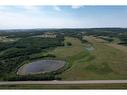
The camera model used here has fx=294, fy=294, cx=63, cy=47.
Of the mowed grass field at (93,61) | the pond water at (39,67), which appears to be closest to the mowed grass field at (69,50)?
the mowed grass field at (93,61)

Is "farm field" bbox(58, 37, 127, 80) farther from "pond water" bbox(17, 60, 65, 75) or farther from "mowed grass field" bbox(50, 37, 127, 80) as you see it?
"pond water" bbox(17, 60, 65, 75)

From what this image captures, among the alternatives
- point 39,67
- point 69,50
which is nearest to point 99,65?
point 69,50

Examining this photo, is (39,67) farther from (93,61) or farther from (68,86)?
(93,61)

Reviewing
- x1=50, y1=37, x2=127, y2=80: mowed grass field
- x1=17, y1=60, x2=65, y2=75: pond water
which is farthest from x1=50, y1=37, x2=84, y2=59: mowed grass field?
x1=17, y1=60, x2=65, y2=75: pond water
